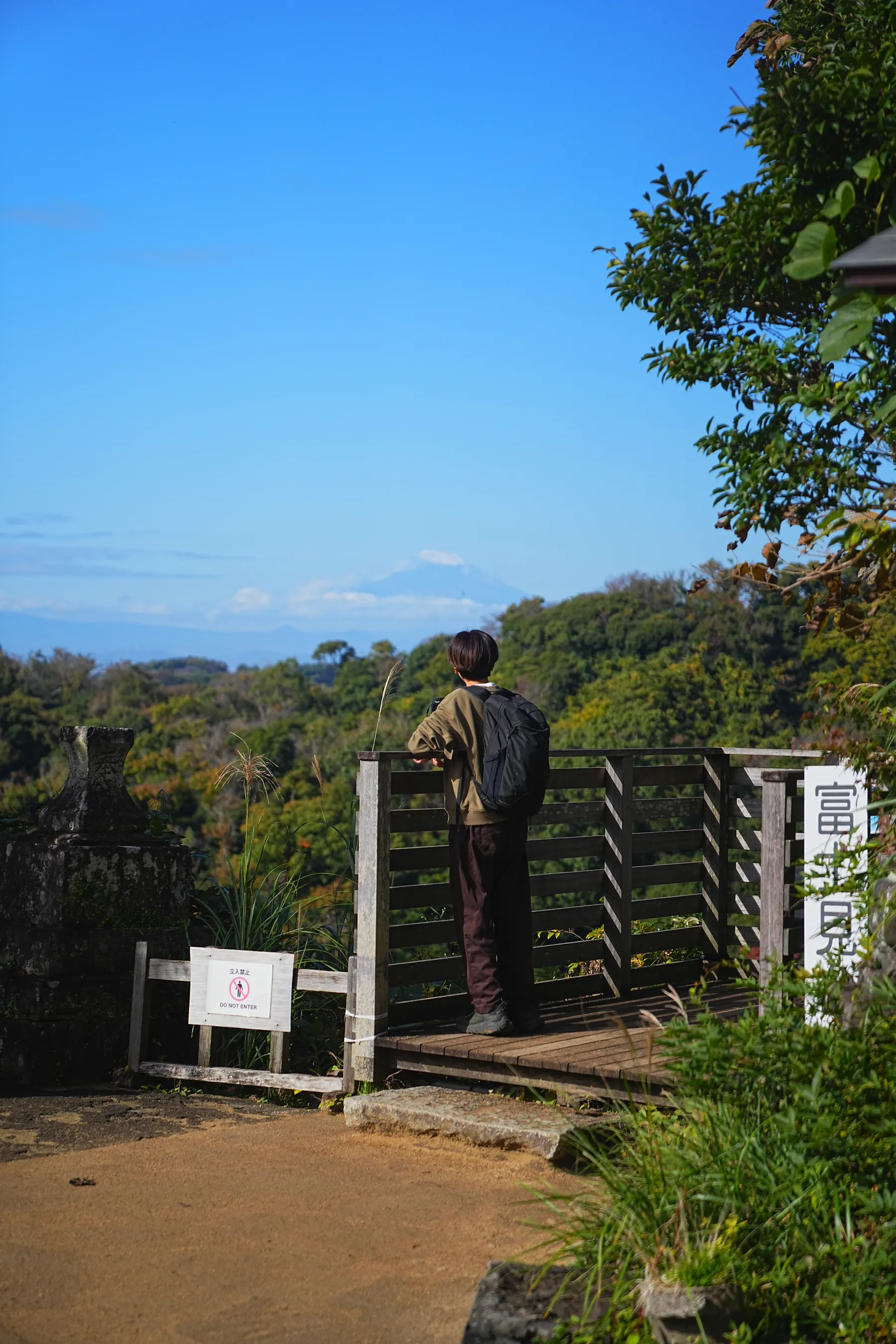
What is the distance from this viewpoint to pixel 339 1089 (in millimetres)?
5926

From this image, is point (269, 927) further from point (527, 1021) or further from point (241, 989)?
point (527, 1021)

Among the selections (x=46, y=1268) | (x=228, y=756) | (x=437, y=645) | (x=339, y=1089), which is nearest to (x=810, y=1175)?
(x=46, y=1268)

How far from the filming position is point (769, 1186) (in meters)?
3.25

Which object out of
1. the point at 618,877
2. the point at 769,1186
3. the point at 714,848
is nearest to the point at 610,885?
the point at 618,877

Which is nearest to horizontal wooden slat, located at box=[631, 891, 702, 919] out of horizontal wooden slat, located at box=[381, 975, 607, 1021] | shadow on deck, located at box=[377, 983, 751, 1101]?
horizontal wooden slat, located at box=[381, 975, 607, 1021]

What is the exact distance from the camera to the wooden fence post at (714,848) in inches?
307

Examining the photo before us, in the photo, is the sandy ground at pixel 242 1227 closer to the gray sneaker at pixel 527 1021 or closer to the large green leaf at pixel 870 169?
the gray sneaker at pixel 527 1021

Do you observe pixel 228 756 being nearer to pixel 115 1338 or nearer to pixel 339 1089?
pixel 339 1089

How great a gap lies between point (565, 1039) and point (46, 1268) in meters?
2.51

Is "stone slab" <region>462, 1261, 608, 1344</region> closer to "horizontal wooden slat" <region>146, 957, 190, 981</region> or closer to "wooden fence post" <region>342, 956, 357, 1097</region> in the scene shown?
"wooden fence post" <region>342, 956, 357, 1097</region>

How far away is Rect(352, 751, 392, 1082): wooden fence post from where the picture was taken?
5.90 m

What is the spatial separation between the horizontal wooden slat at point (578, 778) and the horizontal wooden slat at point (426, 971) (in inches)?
37.4

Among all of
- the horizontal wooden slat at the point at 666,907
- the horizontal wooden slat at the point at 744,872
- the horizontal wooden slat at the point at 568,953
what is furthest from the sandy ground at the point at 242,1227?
the horizontal wooden slat at the point at 744,872

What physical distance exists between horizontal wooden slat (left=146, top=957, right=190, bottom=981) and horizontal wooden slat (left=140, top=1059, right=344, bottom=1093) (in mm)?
403
